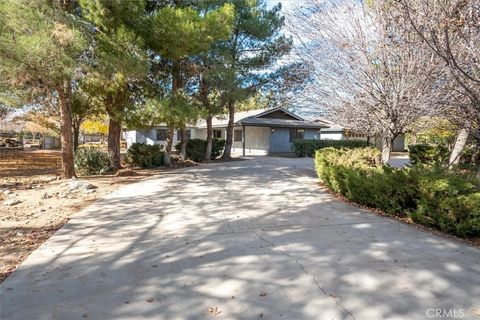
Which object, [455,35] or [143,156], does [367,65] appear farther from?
[143,156]

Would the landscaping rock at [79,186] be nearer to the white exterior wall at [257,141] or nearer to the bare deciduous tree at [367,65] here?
the bare deciduous tree at [367,65]

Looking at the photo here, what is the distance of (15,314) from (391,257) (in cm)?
438

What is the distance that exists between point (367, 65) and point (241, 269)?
6026mm

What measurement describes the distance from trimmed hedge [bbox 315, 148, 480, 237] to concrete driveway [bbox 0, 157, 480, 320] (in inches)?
17.9

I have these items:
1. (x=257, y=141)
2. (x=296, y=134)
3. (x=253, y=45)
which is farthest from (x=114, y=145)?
(x=296, y=134)

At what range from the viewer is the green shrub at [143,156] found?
621 inches

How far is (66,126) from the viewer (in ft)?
37.6

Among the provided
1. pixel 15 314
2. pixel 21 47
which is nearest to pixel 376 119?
pixel 15 314

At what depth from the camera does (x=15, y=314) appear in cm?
314

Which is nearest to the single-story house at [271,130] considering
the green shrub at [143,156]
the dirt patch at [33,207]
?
the green shrub at [143,156]

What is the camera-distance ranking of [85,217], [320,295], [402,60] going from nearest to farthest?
1. [320,295]
2. [85,217]
3. [402,60]

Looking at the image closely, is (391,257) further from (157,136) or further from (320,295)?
(157,136)

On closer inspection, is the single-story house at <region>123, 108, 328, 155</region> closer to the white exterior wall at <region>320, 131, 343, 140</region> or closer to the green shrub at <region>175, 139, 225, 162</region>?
the green shrub at <region>175, 139, 225, 162</region>

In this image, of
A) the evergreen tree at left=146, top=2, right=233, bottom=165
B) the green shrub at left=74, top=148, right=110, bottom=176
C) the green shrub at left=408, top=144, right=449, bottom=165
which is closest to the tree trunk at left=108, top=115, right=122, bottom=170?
the green shrub at left=74, top=148, right=110, bottom=176
